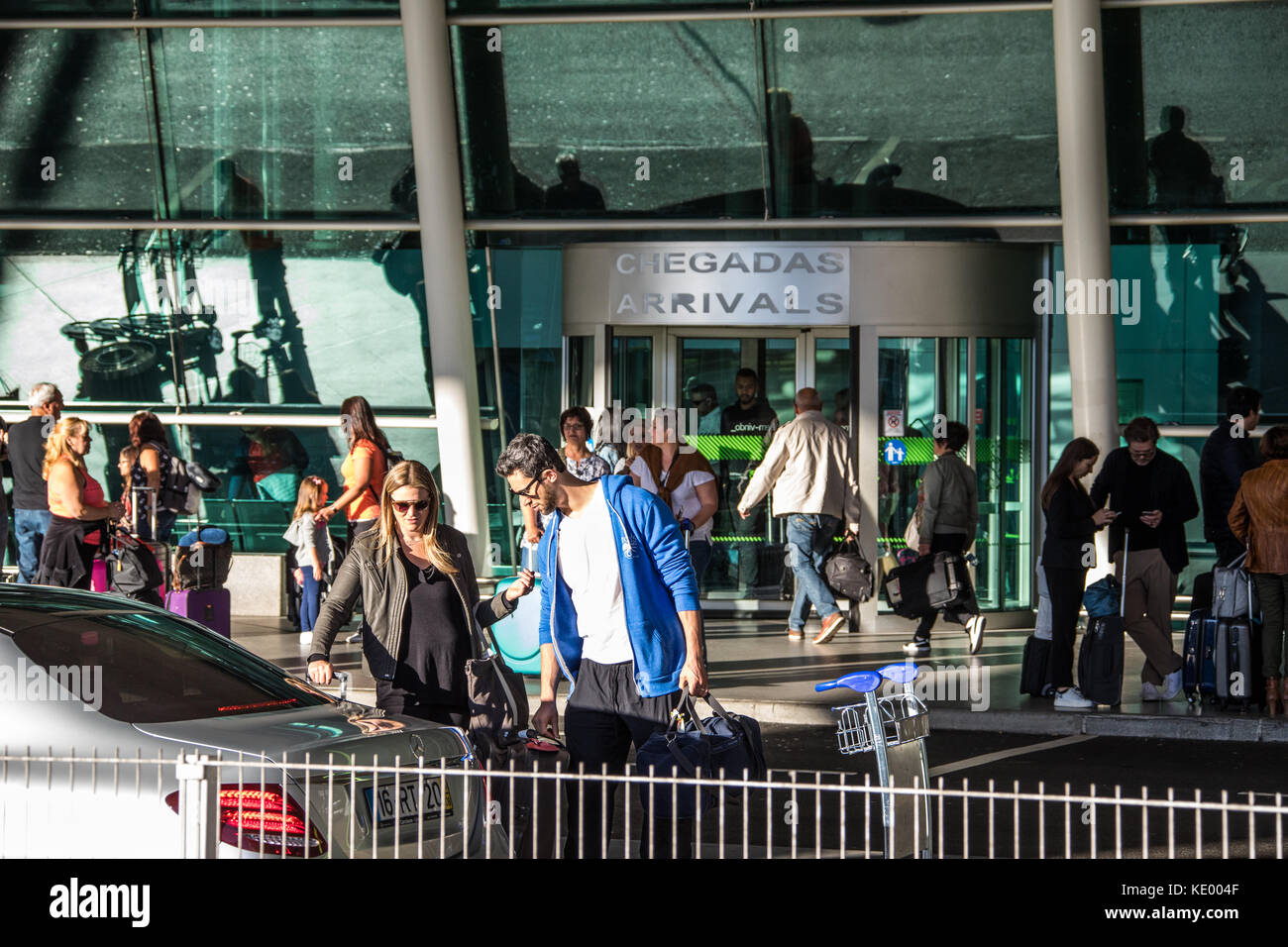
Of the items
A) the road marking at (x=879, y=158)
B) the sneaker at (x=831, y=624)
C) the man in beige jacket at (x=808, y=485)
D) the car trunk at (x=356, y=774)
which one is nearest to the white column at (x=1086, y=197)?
the road marking at (x=879, y=158)

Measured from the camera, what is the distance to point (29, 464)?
12188 millimetres

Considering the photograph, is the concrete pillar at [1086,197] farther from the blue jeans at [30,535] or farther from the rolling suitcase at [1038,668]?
the blue jeans at [30,535]

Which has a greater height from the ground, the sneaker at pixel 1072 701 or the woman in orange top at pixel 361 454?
the woman in orange top at pixel 361 454

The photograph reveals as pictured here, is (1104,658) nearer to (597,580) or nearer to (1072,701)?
(1072,701)

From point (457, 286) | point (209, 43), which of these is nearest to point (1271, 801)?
point (457, 286)

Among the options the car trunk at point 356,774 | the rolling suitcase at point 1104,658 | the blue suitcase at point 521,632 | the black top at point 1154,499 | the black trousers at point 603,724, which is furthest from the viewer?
the black top at point 1154,499

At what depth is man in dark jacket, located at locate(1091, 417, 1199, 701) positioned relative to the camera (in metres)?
10.7

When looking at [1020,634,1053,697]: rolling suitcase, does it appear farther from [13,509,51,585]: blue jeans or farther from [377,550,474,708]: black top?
[13,509,51,585]: blue jeans

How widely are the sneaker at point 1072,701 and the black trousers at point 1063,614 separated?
11 cm

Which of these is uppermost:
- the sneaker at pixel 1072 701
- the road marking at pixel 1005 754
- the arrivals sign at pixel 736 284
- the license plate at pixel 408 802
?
the arrivals sign at pixel 736 284

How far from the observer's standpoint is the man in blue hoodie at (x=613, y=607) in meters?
6.03

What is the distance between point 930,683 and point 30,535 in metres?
6.72

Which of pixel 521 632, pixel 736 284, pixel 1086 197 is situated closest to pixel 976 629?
pixel 736 284

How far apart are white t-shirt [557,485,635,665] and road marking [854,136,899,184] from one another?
9.67 m
